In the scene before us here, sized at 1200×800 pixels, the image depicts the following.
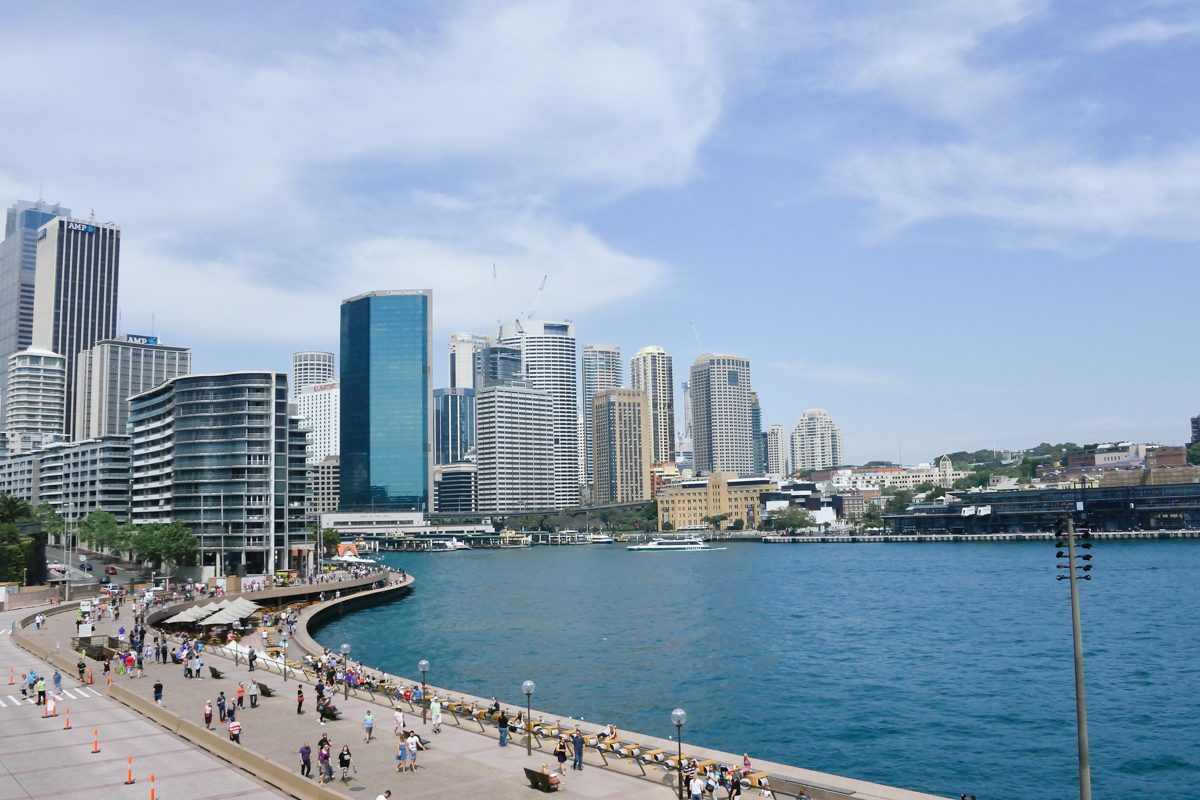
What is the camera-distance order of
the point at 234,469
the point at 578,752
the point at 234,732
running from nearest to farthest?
the point at 578,752 < the point at 234,732 < the point at 234,469

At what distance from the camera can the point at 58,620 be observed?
7762cm

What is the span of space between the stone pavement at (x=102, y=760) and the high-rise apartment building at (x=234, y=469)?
102m

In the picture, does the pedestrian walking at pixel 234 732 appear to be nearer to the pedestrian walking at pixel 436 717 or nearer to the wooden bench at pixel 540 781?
the pedestrian walking at pixel 436 717

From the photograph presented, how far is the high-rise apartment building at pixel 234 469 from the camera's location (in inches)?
5655

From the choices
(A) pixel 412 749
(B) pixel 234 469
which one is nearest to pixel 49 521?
(B) pixel 234 469

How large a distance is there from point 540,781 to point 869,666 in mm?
44456

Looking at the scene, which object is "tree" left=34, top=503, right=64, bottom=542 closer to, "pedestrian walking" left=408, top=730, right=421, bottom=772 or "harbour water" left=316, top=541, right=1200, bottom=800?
"harbour water" left=316, top=541, right=1200, bottom=800

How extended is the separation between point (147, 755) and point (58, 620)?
5218 cm

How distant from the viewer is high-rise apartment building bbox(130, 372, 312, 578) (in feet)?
471

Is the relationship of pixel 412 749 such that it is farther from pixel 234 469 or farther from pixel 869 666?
pixel 234 469

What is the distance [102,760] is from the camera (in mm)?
33844

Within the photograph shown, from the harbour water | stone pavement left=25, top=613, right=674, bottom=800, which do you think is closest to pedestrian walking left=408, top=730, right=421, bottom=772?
stone pavement left=25, top=613, right=674, bottom=800

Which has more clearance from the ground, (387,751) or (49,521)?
(49,521)

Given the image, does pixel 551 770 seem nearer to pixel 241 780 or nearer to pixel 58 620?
pixel 241 780
